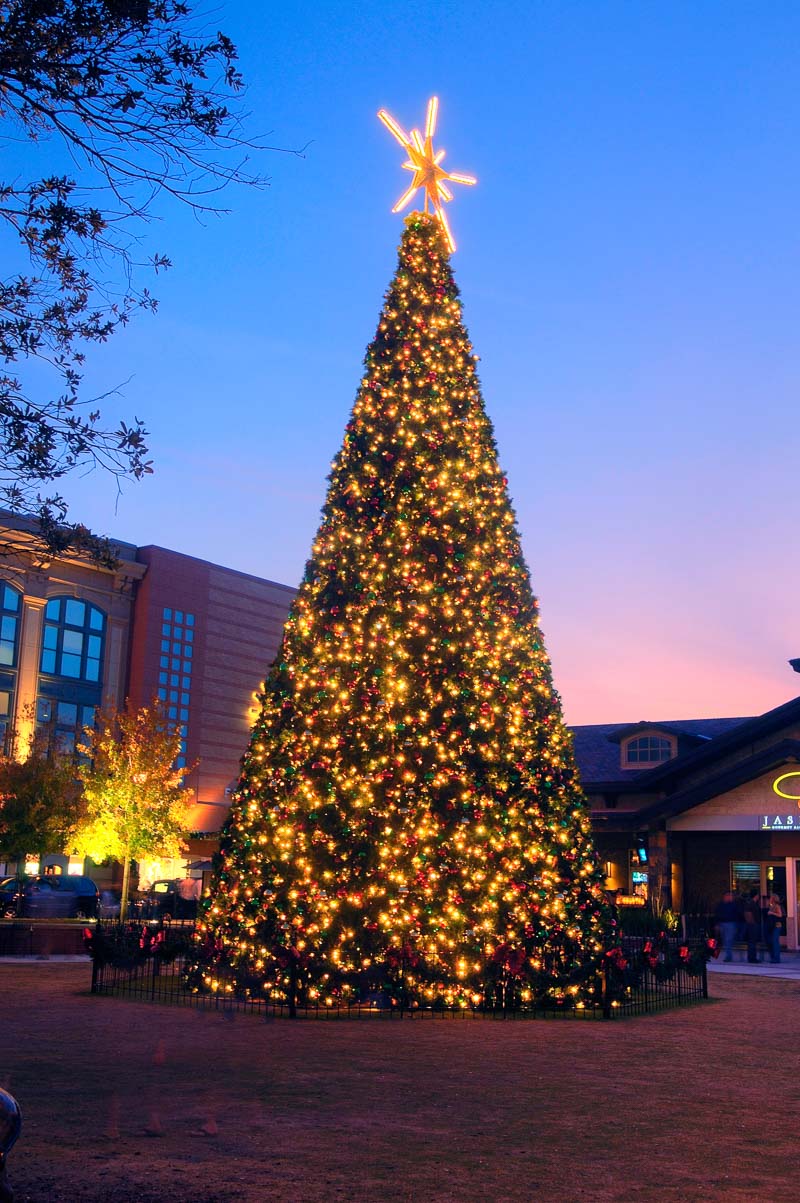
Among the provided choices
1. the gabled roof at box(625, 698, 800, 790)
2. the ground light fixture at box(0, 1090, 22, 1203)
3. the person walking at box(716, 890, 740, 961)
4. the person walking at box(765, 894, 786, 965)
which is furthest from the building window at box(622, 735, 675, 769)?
A: the ground light fixture at box(0, 1090, 22, 1203)

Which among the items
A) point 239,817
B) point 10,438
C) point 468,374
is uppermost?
point 468,374

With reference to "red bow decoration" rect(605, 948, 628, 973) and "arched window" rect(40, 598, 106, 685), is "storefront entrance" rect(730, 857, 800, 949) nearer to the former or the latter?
"red bow decoration" rect(605, 948, 628, 973)

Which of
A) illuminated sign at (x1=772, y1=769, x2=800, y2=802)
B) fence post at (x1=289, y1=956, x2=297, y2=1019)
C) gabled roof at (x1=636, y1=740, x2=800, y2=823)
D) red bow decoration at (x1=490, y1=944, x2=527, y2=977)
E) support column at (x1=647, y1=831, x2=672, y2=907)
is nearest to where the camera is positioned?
fence post at (x1=289, y1=956, x2=297, y2=1019)

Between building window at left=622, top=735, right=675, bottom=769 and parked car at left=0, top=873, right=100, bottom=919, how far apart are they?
1631cm

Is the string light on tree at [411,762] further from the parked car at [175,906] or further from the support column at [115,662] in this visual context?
the support column at [115,662]

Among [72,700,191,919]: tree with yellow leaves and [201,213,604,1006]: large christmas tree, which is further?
[72,700,191,919]: tree with yellow leaves

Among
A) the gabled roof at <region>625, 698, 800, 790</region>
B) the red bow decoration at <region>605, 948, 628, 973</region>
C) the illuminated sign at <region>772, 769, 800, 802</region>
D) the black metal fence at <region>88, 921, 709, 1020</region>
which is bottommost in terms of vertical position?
the black metal fence at <region>88, 921, 709, 1020</region>

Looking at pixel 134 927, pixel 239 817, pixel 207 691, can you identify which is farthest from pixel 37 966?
pixel 207 691

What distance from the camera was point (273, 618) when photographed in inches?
3110

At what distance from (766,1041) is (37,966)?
1379cm

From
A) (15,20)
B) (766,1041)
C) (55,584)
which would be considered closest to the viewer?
(15,20)

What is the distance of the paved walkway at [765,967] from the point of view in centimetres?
2180

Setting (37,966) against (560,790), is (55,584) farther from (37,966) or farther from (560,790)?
(560,790)

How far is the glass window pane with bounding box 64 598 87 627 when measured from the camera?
201 ft
